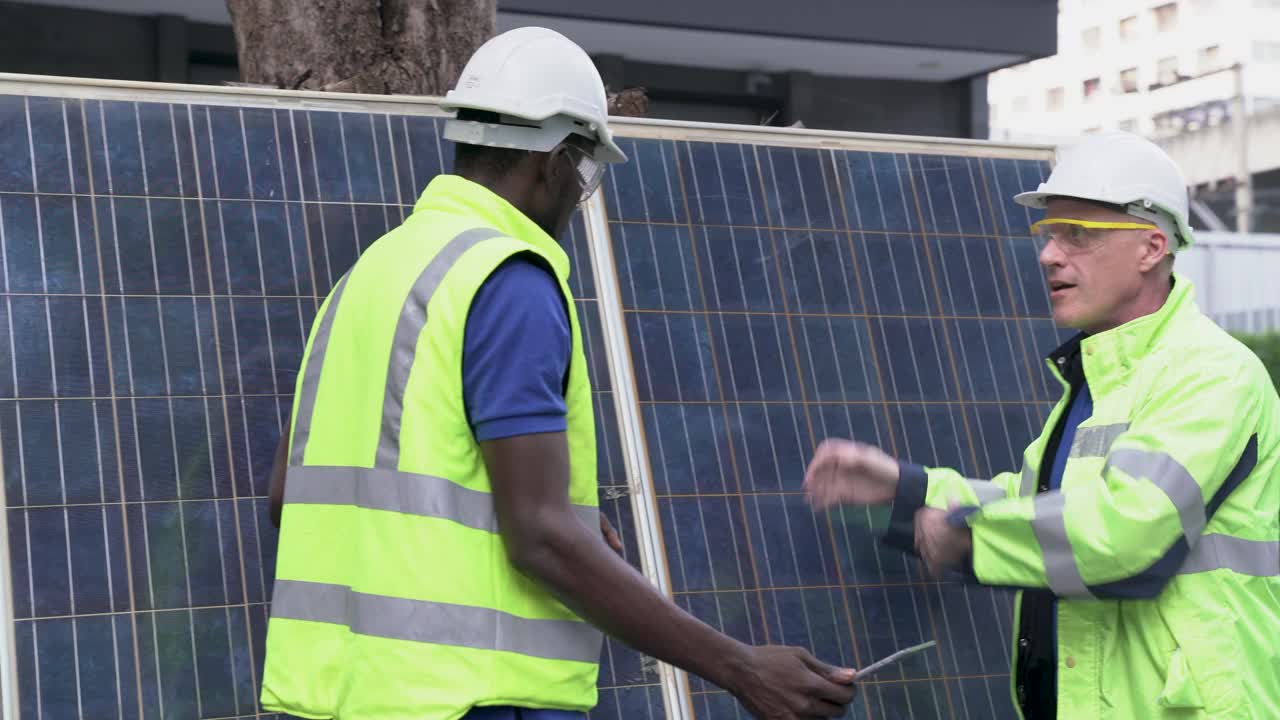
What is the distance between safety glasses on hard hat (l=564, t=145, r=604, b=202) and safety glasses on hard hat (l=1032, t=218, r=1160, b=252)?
1237 millimetres

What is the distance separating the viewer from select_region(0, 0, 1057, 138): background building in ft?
38.2

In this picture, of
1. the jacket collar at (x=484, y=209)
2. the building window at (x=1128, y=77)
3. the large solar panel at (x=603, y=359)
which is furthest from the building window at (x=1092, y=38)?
the jacket collar at (x=484, y=209)

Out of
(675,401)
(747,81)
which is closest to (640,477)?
(675,401)

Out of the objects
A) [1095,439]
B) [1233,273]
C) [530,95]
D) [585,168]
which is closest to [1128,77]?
[1233,273]

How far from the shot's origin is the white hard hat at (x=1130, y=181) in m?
3.50

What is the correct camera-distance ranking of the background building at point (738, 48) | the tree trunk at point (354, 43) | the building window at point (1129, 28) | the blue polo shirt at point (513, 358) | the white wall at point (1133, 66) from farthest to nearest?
the building window at point (1129, 28) → the white wall at point (1133, 66) → the background building at point (738, 48) → the tree trunk at point (354, 43) → the blue polo shirt at point (513, 358)

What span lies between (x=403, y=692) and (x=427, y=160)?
2138mm

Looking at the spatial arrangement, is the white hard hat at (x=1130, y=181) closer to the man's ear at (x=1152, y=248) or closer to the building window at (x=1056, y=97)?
the man's ear at (x=1152, y=248)

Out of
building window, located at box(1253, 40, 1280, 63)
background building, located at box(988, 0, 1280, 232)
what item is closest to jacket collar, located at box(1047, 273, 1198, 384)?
background building, located at box(988, 0, 1280, 232)

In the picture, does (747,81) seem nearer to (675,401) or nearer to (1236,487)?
(675,401)

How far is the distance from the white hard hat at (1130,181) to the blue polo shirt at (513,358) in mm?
1540

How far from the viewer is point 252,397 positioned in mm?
3936

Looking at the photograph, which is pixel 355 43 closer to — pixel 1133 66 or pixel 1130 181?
pixel 1130 181

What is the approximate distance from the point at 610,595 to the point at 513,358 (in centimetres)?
42
